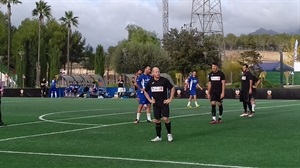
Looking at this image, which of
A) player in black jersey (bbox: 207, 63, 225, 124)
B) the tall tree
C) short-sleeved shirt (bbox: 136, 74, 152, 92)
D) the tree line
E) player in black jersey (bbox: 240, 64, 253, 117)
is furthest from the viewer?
the tall tree

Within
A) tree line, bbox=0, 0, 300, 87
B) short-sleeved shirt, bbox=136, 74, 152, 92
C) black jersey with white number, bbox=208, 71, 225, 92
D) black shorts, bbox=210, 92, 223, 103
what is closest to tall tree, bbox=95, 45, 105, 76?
tree line, bbox=0, 0, 300, 87

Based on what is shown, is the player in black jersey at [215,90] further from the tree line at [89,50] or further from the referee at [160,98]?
the tree line at [89,50]

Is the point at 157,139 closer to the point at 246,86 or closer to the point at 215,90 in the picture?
the point at 215,90

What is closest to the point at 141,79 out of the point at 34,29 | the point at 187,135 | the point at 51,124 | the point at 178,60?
the point at 51,124

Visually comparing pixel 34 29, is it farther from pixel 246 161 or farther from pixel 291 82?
pixel 246 161

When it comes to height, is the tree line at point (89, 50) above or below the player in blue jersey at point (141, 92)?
above

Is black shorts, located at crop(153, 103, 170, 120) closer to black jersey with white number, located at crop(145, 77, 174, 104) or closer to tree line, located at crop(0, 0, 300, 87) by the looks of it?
black jersey with white number, located at crop(145, 77, 174, 104)

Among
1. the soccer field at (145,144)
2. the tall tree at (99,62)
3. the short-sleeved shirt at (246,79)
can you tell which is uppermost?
the tall tree at (99,62)

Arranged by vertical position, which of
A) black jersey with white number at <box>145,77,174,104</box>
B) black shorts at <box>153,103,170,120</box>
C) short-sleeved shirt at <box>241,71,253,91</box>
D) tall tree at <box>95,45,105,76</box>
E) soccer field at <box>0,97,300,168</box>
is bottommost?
soccer field at <box>0,97,300,168</box>

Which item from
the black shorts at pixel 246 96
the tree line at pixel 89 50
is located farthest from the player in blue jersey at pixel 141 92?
the tree line at pixel 89 50

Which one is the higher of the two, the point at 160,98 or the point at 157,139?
the point at 160,98

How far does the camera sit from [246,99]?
876 inches

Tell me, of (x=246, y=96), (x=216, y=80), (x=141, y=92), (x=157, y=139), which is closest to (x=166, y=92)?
(x=157, y=139)

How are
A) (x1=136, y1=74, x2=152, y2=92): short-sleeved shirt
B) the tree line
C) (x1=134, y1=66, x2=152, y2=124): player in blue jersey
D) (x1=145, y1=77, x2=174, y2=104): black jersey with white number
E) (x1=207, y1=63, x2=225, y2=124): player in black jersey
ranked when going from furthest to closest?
the tree line → (x1=136, y1=74, x2=152, y2=92): short-sleeved shirt → (x1=134, y1=66, x2=152, y2=124): player in blue jersey → (x1=207, y1=63, x2=225, y2=124): player in black jersey → (x1=145, y1=77, x2=174, y2=104): black jersey with white number
